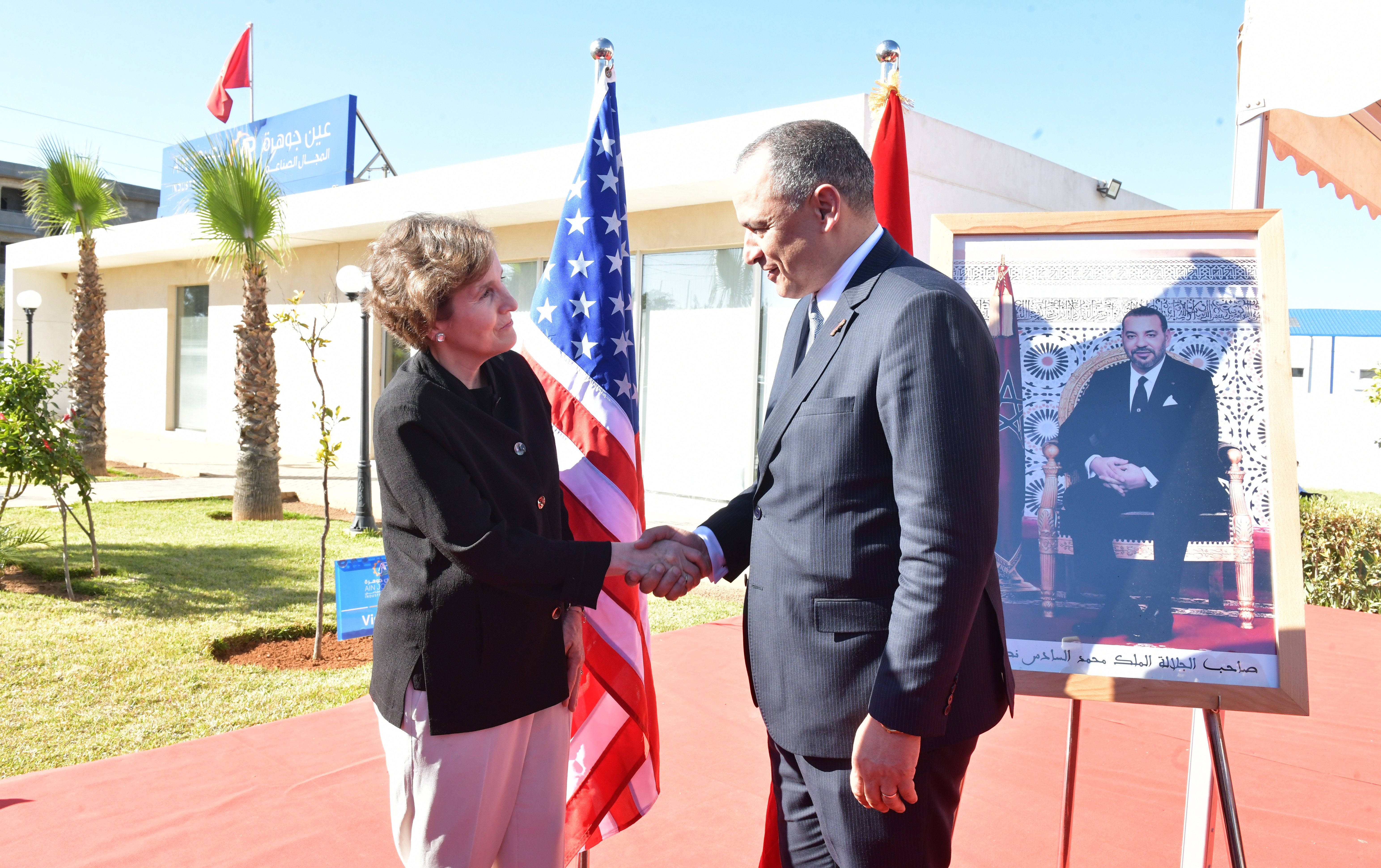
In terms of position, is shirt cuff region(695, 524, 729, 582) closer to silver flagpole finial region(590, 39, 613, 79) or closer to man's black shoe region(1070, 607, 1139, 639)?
man's black shoe region(1070, 607, 1139, 639)

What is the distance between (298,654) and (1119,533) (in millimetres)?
4578

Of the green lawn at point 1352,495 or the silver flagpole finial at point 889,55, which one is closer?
the silver flagpole finial at point 889,55

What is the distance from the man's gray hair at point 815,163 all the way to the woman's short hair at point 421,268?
1.99 feet

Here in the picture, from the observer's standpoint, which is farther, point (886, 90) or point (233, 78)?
point (233, 78)

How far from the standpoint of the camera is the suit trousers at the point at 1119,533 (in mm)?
2252

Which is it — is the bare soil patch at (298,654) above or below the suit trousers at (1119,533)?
below

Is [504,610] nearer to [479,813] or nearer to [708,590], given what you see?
[479,813]

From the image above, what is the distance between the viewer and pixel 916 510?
1396 mm

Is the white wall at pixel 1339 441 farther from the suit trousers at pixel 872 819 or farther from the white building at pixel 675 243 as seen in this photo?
the suit trousers at pixel 872 819

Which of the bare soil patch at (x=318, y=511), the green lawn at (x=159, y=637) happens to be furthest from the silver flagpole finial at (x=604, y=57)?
the bare soil patch at (x=318, y=511)

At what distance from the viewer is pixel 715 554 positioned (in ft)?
6.93

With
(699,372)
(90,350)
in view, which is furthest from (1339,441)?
(90,350)

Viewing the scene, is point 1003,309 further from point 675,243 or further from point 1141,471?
point 675,243

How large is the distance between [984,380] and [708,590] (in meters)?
5.94
